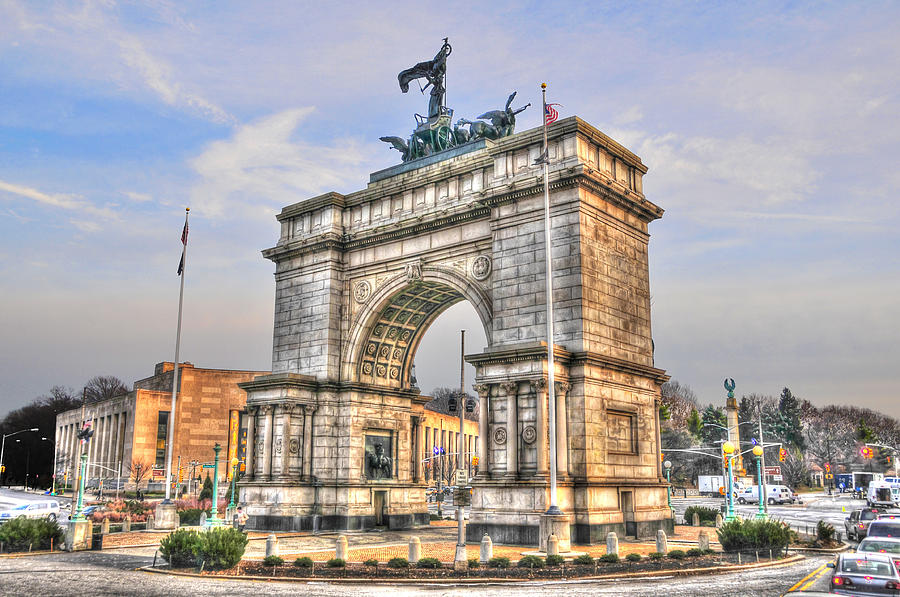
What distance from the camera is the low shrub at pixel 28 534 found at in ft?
97.6

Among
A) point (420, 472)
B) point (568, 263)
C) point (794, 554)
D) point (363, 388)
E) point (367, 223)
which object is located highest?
point (367, 223)

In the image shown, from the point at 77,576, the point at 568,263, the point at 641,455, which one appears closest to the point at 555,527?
the point at 641,455

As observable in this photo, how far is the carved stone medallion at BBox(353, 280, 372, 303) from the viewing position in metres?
41.8

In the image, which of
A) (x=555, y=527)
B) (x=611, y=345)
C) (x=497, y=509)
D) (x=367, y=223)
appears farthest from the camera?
(x=367, y=223)

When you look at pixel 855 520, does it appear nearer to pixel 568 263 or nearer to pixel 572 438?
pixel 572 438

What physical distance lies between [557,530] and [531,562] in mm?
3344

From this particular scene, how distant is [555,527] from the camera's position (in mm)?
26750

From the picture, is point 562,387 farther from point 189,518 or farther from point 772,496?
point 772,496

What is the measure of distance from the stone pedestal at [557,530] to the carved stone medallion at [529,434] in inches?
166

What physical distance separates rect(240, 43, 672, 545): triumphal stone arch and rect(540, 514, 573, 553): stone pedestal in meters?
2.56

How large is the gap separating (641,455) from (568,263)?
30.1 feet

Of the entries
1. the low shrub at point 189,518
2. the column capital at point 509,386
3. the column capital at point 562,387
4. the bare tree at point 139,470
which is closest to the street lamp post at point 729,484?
the column capital at point 562,387

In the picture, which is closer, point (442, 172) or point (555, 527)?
point (555, 527)

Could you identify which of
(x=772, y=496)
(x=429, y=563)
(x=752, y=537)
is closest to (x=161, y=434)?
(x=772, y=496)
